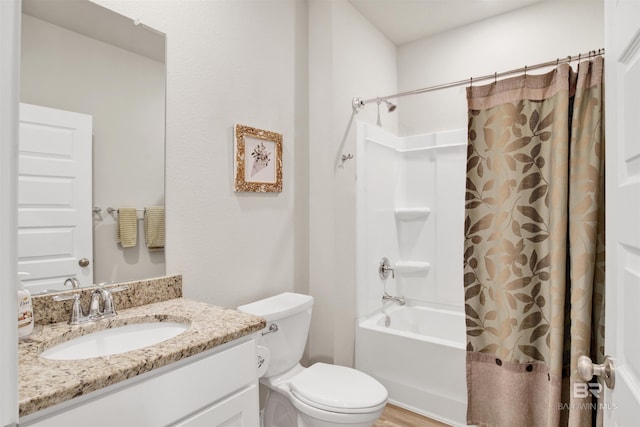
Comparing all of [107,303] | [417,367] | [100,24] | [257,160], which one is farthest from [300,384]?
[100,24]

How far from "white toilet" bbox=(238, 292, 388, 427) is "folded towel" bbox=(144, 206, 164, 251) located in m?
0.52

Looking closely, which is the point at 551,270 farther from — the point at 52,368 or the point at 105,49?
the point at 105,49

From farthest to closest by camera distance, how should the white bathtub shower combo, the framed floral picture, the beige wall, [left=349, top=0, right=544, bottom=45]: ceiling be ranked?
[left=349, top=0, right=544, bottom=45]: ceiling < the white bathtub shower combo < the framed floral picture < the beige wall

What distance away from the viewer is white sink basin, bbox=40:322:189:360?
1037 mm

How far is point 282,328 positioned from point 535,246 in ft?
4.46

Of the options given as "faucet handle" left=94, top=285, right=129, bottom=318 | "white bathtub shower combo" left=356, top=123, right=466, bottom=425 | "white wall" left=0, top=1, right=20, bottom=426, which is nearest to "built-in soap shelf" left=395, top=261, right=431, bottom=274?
"white bathtub shower combo" left=356, top=123, right=466, bottom=425

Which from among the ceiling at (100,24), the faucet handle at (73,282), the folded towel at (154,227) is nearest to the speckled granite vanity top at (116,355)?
the faucet handle at (73,282)

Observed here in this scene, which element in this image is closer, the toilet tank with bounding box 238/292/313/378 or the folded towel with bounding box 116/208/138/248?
the folded towel with bounding box 116/208/138/248

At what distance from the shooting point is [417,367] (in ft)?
6.86

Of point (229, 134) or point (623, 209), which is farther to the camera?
point (229, 134)

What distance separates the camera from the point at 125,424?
2.77ft

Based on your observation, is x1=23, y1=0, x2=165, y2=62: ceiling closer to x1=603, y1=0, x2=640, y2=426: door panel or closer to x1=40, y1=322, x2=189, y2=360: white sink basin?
x1=40, y1=322, x2=189, y2=360: white sink basin

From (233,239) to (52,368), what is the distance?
103 cm

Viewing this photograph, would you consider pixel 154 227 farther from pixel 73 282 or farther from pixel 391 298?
pixel 391 298
